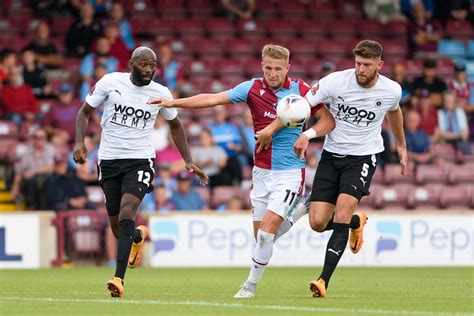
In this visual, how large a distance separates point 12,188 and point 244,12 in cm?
704

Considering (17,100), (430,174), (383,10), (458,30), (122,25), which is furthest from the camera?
(383,10)

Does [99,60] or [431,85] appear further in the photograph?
[431,85]

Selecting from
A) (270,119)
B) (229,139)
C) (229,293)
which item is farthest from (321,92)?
(229,139)

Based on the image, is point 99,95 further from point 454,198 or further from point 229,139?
point 454,198

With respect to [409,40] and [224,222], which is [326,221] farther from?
[409,40]

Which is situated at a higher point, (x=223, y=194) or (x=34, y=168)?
(x=34, y=168)

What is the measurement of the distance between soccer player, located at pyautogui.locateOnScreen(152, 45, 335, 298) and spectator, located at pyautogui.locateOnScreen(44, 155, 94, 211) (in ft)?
26.1

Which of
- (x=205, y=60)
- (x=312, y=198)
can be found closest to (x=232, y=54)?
(x=205, y=60)

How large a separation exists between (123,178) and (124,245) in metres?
0.85

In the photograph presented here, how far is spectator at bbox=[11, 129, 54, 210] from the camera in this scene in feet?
64.2

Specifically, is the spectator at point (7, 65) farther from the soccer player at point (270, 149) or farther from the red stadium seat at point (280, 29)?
the soccer player at point (270, 149)

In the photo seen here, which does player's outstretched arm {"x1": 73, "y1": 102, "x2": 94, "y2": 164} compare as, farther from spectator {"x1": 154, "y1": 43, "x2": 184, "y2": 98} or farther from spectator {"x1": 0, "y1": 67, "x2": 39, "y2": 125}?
spectator {"x1": 154, "y1": 43, "x2": 184, "y2": 98}

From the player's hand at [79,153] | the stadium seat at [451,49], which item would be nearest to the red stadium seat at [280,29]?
the stadium seat at [451,49]

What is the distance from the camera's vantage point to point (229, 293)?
1231 cm
